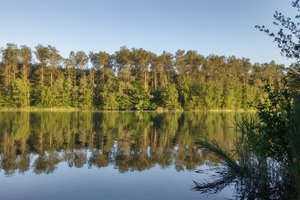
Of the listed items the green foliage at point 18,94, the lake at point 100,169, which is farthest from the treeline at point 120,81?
the lake at point 100,169

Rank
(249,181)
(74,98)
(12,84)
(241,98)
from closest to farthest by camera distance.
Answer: (249,181) < (12,84) < (74,98) < (241,98)

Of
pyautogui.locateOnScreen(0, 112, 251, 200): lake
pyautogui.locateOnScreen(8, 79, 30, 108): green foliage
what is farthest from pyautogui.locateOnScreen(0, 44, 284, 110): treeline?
pyautogui.locateOnScreen(0, 112, 251, 200): lake

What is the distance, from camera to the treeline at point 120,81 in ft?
284

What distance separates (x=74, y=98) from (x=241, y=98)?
146ft

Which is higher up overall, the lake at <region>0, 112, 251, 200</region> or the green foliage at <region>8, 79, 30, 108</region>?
the green foliage at <region>8, 79, 30, 108</region>

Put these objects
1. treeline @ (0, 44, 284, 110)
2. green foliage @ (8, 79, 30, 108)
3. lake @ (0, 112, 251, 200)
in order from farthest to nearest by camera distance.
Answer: treeline @ (0, 44, 284, 110)
green foliage @ (8, 79, 30, 108)
lake @ (0, 112, 251, 200)

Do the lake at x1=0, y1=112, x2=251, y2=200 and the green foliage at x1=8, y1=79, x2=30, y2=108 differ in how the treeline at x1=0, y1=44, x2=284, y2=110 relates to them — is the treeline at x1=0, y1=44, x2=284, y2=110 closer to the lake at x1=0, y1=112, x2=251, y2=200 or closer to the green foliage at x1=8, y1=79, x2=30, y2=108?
the green foliage at x1=8, y1=79, x2=30, y2=108

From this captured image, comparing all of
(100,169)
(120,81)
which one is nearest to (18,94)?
(120,81)

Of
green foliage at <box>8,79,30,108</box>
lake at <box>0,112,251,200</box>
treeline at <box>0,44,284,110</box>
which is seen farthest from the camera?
treeline at <box>0,44,284,110</box>

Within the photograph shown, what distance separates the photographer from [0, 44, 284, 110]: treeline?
8644 cm

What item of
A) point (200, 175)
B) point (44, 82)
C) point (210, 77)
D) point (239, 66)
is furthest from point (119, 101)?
point (200, 175)

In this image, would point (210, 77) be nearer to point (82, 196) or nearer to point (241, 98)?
point (241, 98)

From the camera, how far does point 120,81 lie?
94000 millimetres

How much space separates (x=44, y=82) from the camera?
9269 cm
